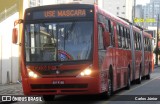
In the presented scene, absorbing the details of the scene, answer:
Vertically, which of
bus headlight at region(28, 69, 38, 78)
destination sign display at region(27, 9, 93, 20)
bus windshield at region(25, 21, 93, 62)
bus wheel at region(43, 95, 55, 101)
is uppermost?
destination sign display at region(27, 9, 93, 20)

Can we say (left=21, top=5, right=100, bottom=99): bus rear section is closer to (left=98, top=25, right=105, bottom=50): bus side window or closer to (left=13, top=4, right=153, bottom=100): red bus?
(left=13, top=4, right=153, bottom=100): red bus

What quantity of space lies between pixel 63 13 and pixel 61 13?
63 mm

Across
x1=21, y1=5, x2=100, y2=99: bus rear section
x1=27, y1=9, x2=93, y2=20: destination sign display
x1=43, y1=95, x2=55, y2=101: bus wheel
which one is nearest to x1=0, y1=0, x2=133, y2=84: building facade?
x1=43, y1=95, x2=55, y2=101: bus wheel

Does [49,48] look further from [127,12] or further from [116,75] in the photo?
[127,12]

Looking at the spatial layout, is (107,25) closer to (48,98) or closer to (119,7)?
(48,98)

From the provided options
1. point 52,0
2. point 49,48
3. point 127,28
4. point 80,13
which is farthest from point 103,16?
point 52,0

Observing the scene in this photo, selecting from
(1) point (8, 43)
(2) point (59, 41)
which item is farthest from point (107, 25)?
(1) point (8, 43)

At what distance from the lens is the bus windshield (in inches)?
588

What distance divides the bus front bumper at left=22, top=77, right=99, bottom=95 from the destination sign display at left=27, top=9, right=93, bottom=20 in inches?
76.2

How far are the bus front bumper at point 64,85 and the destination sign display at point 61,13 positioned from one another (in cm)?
194

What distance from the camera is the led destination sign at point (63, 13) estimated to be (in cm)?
1542

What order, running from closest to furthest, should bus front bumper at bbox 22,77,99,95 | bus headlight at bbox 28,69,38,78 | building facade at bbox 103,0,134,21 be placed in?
bus front bumper at bbox 22,77,99,95 → bus headlight at bbox 28,69,38,78 → building facade at bbox 103,0,134,21

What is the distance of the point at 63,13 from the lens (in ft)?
50.7

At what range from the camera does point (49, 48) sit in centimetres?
1507
